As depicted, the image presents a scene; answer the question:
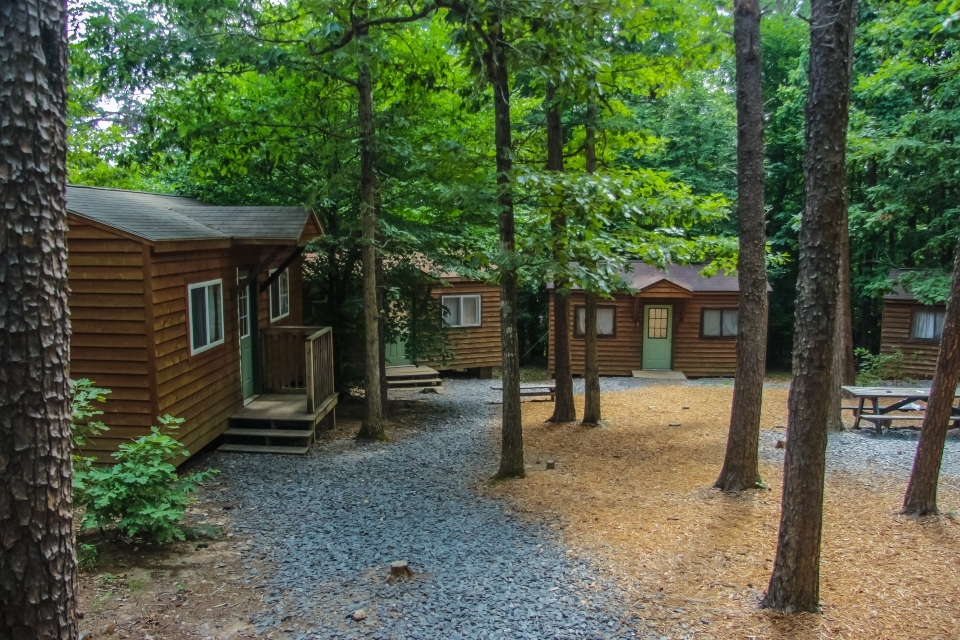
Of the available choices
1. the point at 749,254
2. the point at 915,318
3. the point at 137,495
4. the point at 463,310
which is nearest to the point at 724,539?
the point at 749,254

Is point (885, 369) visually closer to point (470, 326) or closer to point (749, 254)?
point (470, 326)

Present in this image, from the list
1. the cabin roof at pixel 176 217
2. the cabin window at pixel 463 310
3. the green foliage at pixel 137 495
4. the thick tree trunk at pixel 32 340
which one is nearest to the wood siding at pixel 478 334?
the cabin window at pixel 463 310

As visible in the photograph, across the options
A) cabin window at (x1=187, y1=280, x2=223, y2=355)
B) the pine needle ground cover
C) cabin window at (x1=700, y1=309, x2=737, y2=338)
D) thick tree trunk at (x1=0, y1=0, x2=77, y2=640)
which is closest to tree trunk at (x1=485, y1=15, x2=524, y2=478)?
the pine needle ground cover

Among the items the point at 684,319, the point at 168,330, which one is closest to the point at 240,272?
the point at 168,330

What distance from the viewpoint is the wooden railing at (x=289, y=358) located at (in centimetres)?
1096

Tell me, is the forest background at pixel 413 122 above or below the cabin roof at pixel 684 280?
above

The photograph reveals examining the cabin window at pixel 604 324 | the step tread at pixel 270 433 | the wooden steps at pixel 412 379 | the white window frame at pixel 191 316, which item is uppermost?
the white window frame at pixel 191 316

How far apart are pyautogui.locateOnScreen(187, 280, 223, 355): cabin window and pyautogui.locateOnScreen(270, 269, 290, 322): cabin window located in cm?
231

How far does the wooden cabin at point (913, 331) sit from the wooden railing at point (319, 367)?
49.3 feet

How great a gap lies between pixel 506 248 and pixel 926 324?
15.7 meters

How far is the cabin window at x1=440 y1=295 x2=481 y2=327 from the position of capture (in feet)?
61.9

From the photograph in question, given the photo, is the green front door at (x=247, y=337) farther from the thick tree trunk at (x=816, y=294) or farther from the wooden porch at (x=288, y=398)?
the thick tree trunk at (x=816, y=294)

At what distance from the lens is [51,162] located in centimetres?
253

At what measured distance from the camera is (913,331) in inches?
703
